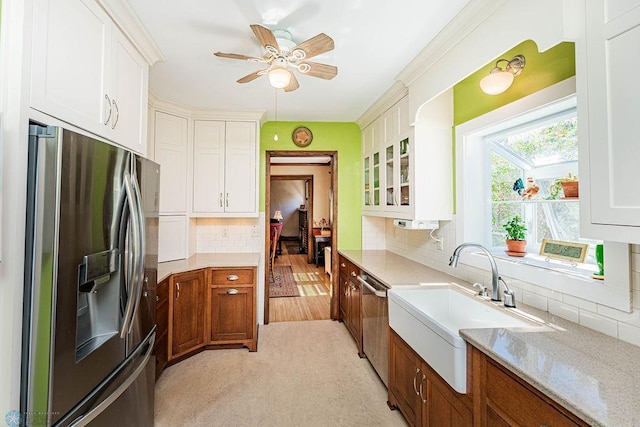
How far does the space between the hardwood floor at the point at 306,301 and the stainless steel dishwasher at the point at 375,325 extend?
1260mm

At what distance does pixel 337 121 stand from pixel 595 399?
3375mm

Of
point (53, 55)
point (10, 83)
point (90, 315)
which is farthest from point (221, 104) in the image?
point (90, 315)

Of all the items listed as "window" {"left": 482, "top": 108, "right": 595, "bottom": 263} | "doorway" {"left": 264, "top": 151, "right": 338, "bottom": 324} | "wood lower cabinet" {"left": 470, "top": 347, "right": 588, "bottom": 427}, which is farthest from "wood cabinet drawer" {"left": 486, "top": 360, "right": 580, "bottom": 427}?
"doorway" {"left": 264, "top": 151, "right": 338, "bottom": 324}

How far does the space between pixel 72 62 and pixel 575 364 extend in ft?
7.32

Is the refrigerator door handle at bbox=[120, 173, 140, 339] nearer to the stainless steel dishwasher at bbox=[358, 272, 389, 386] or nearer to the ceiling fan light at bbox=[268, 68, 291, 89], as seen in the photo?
the ceiling fan light at bbox=[268, 68, 291, 89]

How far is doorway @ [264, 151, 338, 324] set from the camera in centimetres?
359

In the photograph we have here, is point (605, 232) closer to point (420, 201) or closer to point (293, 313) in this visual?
point (420, 201)

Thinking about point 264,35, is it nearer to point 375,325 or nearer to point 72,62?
point 72,62

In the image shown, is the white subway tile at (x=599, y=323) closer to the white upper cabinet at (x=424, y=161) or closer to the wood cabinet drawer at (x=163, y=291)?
the white upper cabinet at (x=424, y=161)

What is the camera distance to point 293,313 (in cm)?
382

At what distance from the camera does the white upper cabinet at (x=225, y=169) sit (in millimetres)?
3154

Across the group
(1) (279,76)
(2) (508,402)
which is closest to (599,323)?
(2) (508,402)

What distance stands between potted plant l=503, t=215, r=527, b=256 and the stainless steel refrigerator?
2.21 metres

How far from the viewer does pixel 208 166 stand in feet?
10.4
